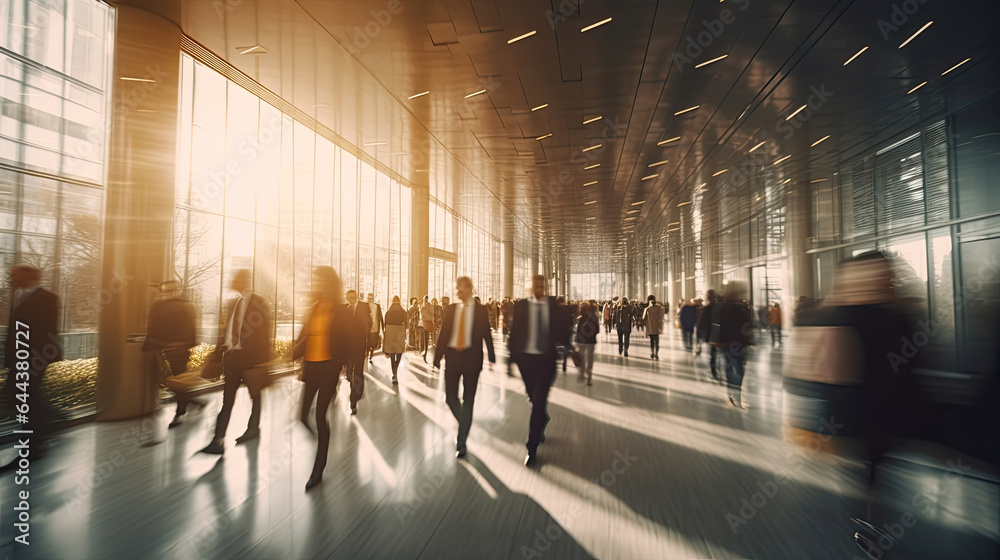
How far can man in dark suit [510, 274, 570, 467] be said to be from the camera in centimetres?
514

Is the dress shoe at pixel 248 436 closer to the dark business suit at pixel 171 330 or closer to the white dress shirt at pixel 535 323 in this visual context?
the dark business suit at pixel 171 330

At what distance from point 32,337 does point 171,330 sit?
4.73ft

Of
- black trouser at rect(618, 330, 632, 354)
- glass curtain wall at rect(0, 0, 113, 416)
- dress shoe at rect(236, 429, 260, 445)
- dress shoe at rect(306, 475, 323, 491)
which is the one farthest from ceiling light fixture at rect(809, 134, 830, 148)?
glass curtain wall at rect(0, 0, 113, 416)

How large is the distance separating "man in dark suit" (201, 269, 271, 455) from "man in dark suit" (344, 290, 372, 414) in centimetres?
96

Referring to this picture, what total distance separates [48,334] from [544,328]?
5.03 m

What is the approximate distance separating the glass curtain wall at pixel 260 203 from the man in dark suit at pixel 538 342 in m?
6.00

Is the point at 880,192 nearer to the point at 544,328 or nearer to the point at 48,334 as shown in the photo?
the point at 544,328

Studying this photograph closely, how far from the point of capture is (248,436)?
582 cm

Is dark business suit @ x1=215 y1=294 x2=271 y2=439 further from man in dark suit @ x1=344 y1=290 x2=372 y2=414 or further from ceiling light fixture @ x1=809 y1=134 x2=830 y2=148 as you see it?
ceiling light fixture @ x1=809 y1=134 x2=830 y2=148

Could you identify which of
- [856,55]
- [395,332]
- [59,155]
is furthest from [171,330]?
[856,55]

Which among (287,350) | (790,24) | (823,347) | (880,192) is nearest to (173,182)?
(287,350)

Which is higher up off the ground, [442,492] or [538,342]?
[538,342]

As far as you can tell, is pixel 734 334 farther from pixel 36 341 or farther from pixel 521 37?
pixel 36 341

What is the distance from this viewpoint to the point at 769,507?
3.80 m
